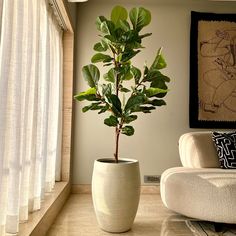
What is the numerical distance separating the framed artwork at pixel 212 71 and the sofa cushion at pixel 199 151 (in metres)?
0.63

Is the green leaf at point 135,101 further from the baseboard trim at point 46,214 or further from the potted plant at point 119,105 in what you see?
the baseboard trim at point 46,214

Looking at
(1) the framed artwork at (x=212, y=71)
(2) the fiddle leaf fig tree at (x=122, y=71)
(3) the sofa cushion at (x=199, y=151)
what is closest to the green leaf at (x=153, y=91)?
(2) the fiddle leaf fig tree at (x=122, y=71)

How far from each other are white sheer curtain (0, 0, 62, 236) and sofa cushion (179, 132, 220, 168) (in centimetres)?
133

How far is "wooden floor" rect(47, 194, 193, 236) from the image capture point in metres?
1.88

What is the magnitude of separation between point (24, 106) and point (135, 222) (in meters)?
1.32

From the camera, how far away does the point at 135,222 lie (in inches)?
82.7

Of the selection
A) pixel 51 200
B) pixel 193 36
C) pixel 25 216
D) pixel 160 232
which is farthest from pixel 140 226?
pixel 193 36

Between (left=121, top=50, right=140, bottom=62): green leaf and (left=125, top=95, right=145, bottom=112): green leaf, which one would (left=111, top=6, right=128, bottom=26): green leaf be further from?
(left=125, top=95, right=145, bottom=112): green leaf

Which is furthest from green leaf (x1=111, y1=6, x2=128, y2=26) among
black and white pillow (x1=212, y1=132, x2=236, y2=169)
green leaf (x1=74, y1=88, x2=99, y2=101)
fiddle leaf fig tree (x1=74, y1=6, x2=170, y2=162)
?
black and white pillow (x1=212, y1=132, x2=236, y2=169)

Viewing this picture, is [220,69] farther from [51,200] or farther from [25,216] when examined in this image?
[25,216]

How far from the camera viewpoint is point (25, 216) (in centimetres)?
160

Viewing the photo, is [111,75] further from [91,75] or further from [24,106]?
[24,106]

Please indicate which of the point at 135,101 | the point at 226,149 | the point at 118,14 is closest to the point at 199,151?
the point at 226,149

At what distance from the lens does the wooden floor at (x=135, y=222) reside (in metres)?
1.88
